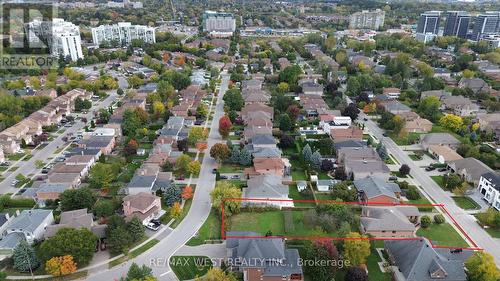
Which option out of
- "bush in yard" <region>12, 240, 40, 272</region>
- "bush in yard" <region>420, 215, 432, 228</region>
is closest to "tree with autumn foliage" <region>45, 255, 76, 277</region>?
"bush in yard" <region>12, 240, 40, 272</region>

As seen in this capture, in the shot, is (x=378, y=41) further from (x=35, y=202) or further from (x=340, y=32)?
(x=35, y=202)

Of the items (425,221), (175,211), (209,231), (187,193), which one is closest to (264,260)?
(209,231)

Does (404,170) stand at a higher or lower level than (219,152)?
higher

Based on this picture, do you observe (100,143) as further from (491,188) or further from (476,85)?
(476,85)

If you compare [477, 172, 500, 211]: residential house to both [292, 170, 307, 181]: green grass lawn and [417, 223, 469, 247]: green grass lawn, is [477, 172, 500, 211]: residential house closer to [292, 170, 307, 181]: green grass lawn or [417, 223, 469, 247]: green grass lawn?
[417, 223, 469, 247]: green grass lawn

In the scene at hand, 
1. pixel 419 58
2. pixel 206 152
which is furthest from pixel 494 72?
pixel 206 152

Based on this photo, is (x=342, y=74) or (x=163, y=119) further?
(x=342, y=74)
